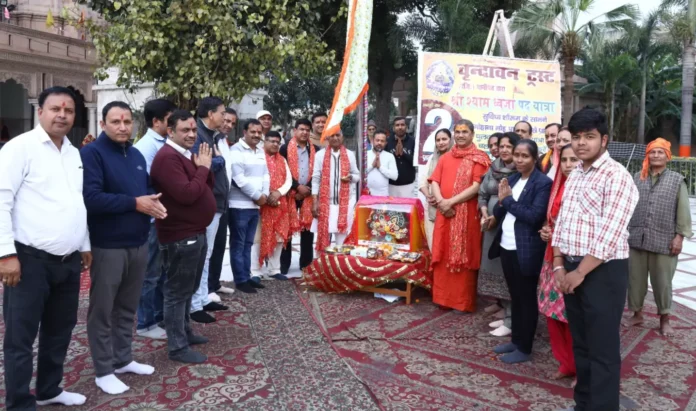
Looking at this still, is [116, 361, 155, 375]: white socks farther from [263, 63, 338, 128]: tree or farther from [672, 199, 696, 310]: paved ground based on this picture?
[263, 63, 338, 128]: tree

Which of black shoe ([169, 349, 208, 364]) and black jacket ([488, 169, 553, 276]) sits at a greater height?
black jacket ([488, 169, 553, 276])

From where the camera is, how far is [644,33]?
23547mm

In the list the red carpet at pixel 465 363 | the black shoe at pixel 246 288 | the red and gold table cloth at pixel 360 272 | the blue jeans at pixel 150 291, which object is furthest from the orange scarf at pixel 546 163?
the blue jeans at pixel 150 291

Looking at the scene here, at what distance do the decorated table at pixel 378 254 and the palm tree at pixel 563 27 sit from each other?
12.4 metres

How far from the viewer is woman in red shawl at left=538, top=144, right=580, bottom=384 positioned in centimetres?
332

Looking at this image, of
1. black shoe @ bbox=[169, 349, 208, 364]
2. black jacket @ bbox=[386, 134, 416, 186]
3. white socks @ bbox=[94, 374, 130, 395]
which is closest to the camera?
white socks @ bbox=[94, 374, 130, 395]

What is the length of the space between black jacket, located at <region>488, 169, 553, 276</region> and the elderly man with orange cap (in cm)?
120

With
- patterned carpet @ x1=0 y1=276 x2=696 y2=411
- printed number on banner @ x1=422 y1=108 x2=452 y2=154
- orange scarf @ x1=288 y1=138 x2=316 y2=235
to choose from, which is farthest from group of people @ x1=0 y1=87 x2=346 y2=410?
printed number on banner @ x1=422 y1=108 x2=452 y2=154

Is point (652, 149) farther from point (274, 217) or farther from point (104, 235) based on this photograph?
point (104, 235)

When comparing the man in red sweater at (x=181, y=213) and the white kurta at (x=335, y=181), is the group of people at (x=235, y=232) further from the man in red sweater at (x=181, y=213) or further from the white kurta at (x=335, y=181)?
the white kurta at (x=335, y=181)

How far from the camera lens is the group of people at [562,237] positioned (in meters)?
2.68

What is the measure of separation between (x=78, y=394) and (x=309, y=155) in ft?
11.9

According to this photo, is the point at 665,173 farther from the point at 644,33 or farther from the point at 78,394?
the point at 644,33

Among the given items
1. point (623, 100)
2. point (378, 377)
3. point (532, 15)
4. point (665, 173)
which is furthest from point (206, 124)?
point (623, 100)
